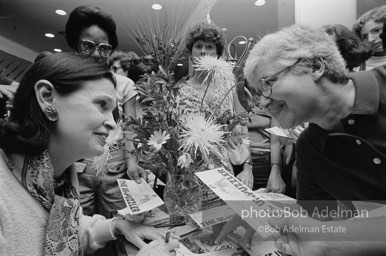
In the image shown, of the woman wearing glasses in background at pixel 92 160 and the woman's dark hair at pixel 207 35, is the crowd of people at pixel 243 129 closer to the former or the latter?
the woman wearing glasses in background at pixel 92 160

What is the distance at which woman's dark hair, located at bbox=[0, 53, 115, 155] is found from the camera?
656 millimetres

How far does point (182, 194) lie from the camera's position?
0.92 m

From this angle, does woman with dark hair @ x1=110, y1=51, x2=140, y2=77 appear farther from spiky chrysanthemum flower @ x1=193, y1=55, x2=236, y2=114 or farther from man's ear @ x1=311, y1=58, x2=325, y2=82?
man's ear @ x1=311, y1=58, x2=325, y2=82

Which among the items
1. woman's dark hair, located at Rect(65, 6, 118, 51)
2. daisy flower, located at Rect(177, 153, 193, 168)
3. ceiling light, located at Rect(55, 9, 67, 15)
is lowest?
daisy flower, located at Rect(177, 153, 193, 168)

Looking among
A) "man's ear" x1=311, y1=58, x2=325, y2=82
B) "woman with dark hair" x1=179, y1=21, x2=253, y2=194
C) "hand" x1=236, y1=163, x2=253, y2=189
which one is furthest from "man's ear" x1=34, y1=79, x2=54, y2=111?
"hand" x1=236, y1=163, x2=253, y2=189

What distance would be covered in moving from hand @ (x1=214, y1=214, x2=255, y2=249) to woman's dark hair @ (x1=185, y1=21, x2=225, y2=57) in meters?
1.06

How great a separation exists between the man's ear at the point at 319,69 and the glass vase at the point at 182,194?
0.51 m

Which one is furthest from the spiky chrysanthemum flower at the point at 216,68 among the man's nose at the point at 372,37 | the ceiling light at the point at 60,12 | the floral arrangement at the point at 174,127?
the ceiling light at the point at 60,12

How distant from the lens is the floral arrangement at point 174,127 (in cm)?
85

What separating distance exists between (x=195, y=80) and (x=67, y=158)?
0.79 m

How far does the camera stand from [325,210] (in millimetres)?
1016

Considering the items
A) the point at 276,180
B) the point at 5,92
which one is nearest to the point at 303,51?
the point at 276,180

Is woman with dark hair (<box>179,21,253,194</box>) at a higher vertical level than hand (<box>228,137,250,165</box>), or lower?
higher

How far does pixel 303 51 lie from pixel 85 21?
3.74 ft
